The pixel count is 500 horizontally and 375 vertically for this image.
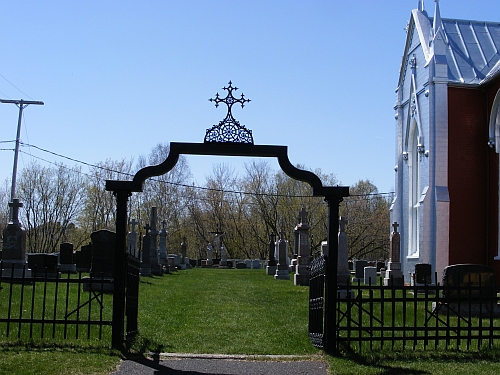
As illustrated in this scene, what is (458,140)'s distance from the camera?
77.9 feet

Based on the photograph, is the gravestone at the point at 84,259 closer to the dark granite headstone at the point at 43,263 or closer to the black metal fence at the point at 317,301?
the dark granite headstone at the point at 43,263

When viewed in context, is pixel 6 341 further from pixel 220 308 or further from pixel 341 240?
pixel 341 240

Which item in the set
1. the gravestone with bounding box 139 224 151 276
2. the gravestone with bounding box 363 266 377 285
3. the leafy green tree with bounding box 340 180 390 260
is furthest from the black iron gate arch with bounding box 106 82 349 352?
the leafy green tree with bounding box 340 180 390 260

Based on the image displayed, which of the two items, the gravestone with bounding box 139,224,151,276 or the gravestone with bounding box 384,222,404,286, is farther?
the gravestone with bounding box 139,224,151,276

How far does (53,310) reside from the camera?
13094 mm

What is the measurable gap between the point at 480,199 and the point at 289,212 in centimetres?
3737

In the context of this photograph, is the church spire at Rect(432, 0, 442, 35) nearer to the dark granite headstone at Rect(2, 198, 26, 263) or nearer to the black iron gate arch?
the dark granite headstone at Rect(2, 198, 26, 263)

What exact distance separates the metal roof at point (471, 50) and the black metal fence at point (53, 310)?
15.5 meters

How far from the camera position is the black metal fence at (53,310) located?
9758 millimetres

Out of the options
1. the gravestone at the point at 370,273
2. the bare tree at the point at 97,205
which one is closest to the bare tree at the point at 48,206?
the bare tree at the point at 97,205

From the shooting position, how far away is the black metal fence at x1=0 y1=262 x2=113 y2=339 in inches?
384

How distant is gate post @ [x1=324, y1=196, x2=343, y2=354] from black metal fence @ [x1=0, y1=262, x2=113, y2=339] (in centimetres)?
334

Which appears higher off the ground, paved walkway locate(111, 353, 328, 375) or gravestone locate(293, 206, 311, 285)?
gravestone locate(293, 206, 311, 285)

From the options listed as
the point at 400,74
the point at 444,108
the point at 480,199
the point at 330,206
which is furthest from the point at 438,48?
the point at 330,206
